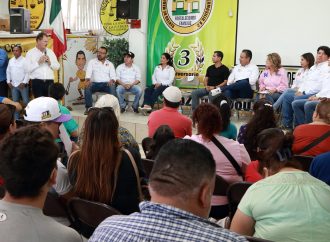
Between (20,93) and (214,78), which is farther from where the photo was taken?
(20,93)

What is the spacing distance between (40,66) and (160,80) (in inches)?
89.6

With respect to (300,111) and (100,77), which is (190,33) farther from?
(300,111)

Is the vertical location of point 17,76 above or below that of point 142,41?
below

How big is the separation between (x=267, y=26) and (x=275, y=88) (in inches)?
53.9

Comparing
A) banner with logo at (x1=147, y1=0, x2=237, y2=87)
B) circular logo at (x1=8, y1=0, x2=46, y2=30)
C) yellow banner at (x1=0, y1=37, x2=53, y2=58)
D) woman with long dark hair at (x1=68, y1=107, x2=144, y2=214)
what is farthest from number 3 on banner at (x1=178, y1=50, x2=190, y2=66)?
woman with long dark hair at (x1=68, y1=107, x2=144, y2=214)

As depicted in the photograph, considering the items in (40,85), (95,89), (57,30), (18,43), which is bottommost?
(95,89)

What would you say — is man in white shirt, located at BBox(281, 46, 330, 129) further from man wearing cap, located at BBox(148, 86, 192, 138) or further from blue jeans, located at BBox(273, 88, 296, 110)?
man wearing cap, located at BBox(148, 86, 192, 138)

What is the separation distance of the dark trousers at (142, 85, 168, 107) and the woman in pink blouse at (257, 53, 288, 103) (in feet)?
6.56

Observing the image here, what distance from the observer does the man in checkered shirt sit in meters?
1.12

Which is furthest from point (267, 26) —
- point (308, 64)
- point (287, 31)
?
point (308, 64)

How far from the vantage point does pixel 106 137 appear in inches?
92.2

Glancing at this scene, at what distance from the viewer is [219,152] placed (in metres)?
2.87

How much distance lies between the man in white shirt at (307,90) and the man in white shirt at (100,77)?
11.3 feet

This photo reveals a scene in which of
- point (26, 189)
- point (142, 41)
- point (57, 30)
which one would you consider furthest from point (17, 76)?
point (26, 189)
